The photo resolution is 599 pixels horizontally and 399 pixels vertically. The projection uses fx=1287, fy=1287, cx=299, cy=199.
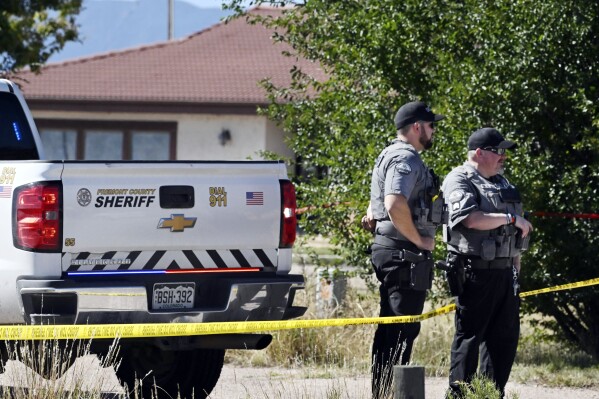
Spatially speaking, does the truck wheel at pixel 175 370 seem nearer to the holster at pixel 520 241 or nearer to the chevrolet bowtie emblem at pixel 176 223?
the chevrolet bowtie emblem at pixel 176 223

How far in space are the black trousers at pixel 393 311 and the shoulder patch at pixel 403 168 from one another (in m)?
0.48

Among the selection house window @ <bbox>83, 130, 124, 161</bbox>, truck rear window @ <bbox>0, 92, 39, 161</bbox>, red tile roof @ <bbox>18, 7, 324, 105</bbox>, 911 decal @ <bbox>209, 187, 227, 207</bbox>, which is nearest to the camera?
911 decal @ <bbox>209, 187, 227, 207</bbox>

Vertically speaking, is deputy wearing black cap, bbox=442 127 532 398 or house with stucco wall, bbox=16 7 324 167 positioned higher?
house with stucco wall, bbox=16 7 324 167

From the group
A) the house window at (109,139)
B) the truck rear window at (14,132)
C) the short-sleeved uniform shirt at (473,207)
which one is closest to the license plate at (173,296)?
the short-sleeved uniform shirt at (473,207)

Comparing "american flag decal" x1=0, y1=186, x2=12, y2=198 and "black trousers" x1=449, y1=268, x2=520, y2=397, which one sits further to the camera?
"black trousers" x1=449, y1=268, x2=520, y2=397

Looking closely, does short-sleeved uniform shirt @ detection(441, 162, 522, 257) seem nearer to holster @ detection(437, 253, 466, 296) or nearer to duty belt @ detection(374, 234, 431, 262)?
holster @ detection(437, 253, 466, 296)

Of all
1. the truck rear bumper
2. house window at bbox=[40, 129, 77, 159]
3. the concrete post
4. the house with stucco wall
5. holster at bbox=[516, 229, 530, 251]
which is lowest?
the concrete post

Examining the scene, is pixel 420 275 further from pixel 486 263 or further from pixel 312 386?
pixel 312 386

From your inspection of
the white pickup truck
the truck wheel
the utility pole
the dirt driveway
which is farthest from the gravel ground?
the utility pole

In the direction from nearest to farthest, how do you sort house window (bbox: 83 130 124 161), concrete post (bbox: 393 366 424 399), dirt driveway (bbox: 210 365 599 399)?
1. concrete post (bbox: 393 366 424 399)
2. dirt driveway (bbox: 210 365 599 399)
3. house window (bbox: 83 130 124 161)

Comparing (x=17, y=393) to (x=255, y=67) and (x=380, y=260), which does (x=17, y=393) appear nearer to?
(x=380, y=260)

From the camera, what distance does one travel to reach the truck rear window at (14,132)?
855cm

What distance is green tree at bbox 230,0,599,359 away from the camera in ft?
32.1

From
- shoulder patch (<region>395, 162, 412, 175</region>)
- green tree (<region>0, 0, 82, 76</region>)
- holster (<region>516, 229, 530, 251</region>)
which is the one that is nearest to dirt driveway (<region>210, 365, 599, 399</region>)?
holster (<region>516, 229, 530, 251</region>)
